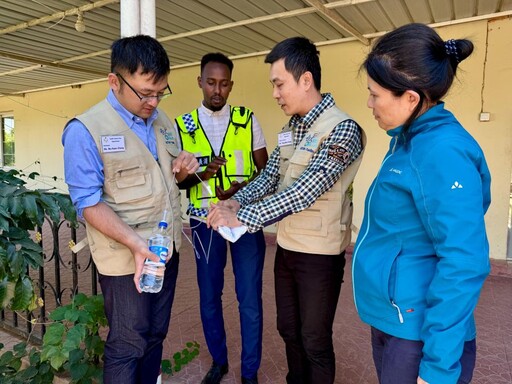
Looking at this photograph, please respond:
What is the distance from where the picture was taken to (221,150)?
2346 millimetres

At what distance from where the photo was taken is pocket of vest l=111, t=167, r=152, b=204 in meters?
1.58

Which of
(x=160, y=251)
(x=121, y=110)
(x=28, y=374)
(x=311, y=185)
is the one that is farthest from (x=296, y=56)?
(x=28, y=374)

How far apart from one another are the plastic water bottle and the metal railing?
56cm

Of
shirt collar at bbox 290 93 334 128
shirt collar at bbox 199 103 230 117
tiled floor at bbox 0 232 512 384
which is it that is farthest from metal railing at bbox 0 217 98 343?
shirt collar at bbox 290 93 334 128

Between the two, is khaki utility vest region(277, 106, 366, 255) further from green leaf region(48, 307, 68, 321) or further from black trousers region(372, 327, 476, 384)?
green leaf region(48, 307, 68, 321)

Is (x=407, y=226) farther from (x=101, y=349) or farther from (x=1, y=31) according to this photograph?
(x=1, y=31)

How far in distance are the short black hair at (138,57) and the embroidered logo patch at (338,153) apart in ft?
2.52

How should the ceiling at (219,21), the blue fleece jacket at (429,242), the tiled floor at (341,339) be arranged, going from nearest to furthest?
the blue fleece jacket at (429,242), the tiled floor at (341,339), the ceiling at (219,21)

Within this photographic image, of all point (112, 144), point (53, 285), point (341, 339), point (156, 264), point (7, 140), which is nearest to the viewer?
point (156, 264)

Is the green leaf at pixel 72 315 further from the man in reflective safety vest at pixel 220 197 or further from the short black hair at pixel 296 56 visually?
the short black hair at pixel 296 56

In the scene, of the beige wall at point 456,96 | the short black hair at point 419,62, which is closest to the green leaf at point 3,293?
the short black hair at point 419,62

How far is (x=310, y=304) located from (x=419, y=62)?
114cm

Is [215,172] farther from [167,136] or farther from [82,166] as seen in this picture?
[82,166]

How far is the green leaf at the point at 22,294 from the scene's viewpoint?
5.27ft
